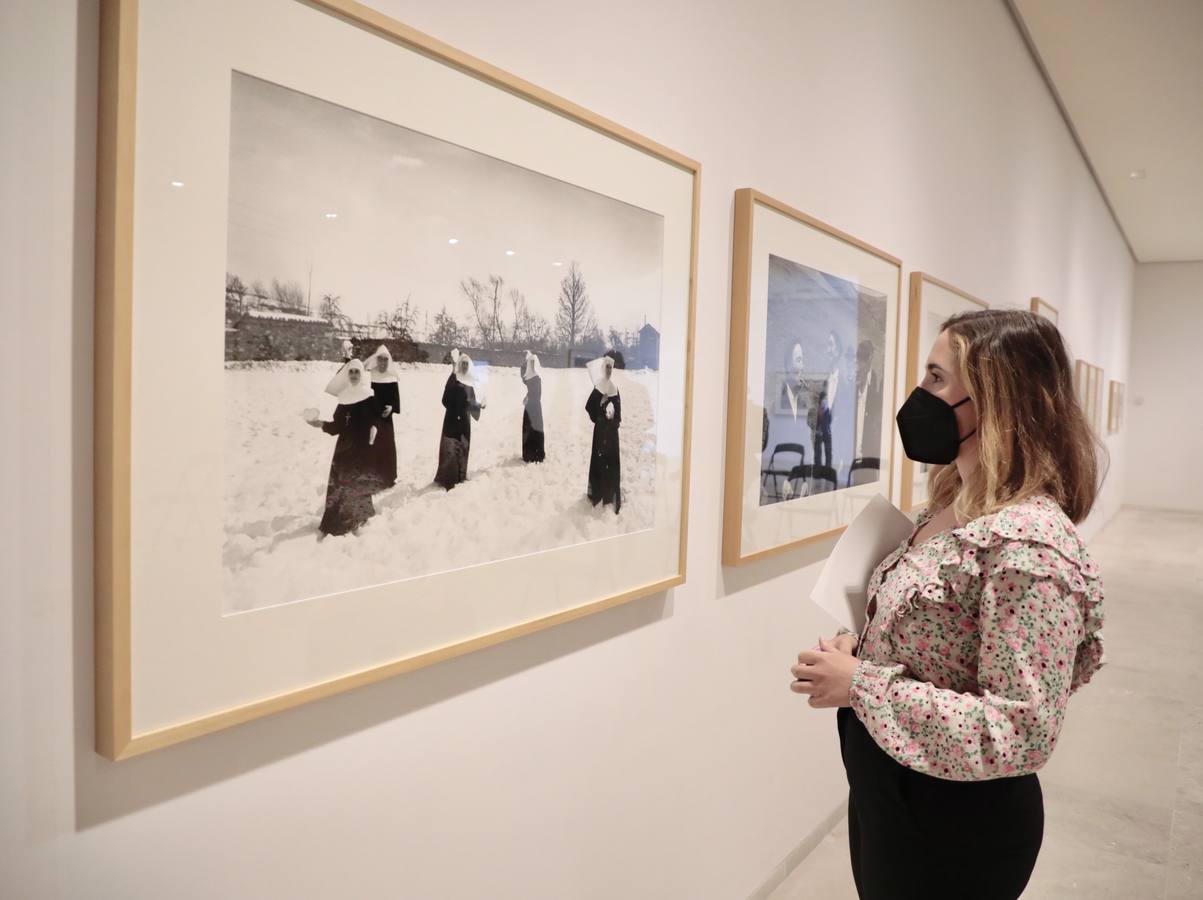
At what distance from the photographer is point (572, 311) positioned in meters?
1.68

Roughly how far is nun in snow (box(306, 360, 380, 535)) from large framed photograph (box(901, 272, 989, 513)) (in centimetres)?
277

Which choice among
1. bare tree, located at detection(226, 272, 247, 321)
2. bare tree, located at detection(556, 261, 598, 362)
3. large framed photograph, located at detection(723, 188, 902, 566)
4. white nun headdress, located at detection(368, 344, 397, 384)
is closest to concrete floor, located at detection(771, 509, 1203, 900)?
large framed photograph, located at detection(723, 188, 902, 566)

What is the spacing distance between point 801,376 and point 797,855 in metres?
1.79

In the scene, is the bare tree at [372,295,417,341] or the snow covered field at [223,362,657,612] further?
the bare tree at [372,295,417,341]

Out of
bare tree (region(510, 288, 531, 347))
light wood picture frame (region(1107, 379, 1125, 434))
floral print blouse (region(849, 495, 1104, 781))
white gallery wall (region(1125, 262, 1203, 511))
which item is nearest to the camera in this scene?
floral print blouse (region(849, 495, 1104, 781))

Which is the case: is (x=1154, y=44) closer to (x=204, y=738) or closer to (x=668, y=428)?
(x=668, y=428)

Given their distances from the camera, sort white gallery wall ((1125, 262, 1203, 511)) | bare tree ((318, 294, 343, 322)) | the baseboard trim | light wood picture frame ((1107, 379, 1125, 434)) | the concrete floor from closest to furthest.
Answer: bare tree ((318, 294, 343, 322)), the baseboard trim, the concrete floor, light wood picture frame ((1107, 379, 1125, 434)), white gallery wall ((1125, 262, 1203, 511))

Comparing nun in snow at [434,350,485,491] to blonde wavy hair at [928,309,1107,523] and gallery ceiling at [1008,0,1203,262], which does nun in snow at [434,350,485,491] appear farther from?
gallery ceiling at [1008,0,1203,262]

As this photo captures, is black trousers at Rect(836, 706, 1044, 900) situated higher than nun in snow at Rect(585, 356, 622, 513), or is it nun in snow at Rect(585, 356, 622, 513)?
nun in snow at Rect(585, 356, 622, 513)

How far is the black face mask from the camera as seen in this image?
1614 millimetres

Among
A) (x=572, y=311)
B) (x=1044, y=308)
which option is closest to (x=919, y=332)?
(x=572, y=311)

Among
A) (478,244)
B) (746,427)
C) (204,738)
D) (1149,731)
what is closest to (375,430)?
(478,244)

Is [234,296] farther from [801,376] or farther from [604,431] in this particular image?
[801,376]

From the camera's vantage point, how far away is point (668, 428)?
2.00m
